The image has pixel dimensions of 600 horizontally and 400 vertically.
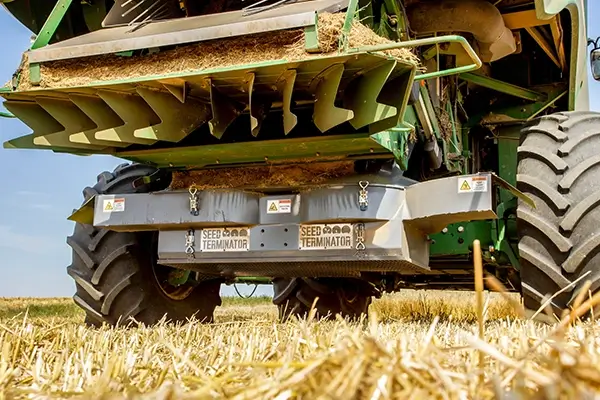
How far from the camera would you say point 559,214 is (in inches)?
140

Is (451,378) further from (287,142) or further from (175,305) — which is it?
(175,305)

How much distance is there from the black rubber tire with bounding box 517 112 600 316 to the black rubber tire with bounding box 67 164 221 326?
87.3 inches

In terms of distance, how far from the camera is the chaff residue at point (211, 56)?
10.0 feet

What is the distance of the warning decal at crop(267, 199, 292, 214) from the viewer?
370 cm

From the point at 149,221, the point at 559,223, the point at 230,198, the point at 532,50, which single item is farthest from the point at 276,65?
the point at 532,50

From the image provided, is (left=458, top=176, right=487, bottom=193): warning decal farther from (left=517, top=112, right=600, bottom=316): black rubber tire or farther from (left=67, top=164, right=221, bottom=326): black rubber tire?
(left=67, top=164, right=221, bottom=326): black rubber tire

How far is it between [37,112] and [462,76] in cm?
287

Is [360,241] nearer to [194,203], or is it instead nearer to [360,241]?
[360,241]

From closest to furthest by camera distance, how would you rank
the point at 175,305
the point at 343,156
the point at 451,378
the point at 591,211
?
the point at 451,378 → the point at 591,211 → the point at 343,156 → the point at 175,305

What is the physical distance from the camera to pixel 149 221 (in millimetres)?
3891

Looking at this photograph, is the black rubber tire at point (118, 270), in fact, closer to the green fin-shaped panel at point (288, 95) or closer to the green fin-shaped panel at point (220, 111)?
the green fin-shaped panel at point (220, 111)

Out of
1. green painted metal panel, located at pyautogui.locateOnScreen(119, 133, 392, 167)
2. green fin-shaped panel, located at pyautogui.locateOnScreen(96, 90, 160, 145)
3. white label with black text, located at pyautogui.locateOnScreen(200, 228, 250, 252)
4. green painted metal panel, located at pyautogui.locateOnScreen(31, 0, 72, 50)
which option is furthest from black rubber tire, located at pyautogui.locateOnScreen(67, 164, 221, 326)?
green painted metal panel, located at pyautogui.locateOnScreen(31, 0, 72, 50)

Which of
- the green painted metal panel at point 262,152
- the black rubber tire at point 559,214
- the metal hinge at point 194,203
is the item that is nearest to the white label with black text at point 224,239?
the metal hinge at point 194,203

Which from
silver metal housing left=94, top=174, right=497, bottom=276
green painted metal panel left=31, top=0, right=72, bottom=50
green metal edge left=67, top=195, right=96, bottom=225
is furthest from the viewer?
green metal edge left=67, top=195, right=96, bottom=225
